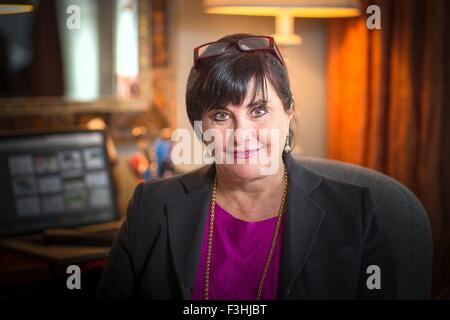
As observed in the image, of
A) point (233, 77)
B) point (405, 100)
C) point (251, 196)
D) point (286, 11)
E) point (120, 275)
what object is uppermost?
point (286, 11)

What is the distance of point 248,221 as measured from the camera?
1.26 meters

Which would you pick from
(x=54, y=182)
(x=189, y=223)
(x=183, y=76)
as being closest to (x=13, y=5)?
(x=54, y=182)

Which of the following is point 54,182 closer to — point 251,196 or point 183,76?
point 183,76

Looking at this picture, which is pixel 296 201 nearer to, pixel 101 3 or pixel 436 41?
pixel 436 41

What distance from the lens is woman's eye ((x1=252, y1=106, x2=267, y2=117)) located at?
3.85ft

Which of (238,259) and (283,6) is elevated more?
(283,6)

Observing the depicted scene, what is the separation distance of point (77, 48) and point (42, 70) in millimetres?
135

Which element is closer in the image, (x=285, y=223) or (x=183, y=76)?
(x=285, y=223)

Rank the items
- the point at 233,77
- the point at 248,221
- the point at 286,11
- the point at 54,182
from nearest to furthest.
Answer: the point at 233,77, the point at 248,221, the point at 54,182, the point at 286,11

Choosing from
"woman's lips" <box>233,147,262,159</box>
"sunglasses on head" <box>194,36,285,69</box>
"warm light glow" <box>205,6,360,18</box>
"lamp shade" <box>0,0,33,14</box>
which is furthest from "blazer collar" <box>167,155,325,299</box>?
"warm light glow" <box>205,6,360,18</box>

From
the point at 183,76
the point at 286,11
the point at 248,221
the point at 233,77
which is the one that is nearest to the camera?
the point at 233,77

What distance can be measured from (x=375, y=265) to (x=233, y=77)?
0.41m

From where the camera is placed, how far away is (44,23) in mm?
2139

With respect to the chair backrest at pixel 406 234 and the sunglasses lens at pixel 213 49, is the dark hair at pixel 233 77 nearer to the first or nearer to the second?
the sunglasses lens at pixel 213 49
